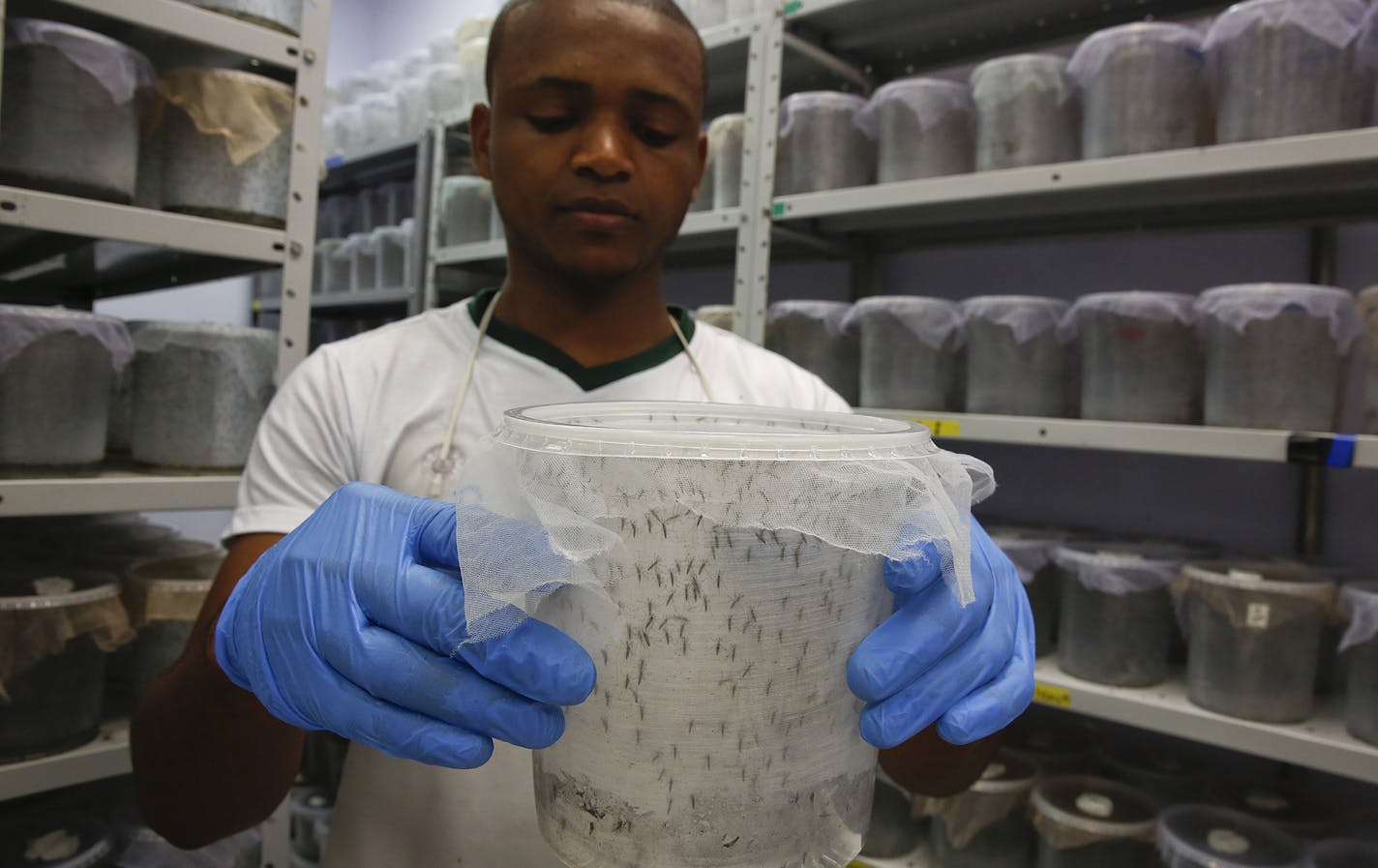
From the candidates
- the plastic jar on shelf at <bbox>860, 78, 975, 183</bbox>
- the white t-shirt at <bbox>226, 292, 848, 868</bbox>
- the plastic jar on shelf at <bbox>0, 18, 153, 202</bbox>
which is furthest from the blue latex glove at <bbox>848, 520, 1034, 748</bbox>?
the plastic jar on shelf at <bbox>0, 18, 153, 202</bbox>

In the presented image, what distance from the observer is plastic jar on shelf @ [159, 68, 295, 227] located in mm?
1124

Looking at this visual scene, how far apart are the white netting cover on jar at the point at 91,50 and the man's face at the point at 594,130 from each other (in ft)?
1.97

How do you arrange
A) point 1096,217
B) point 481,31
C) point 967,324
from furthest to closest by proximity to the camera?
1. point 481,31
2. point 1096,217
3. point 967,324

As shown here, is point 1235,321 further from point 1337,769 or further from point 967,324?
point 1337,769

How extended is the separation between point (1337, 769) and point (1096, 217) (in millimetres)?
1027

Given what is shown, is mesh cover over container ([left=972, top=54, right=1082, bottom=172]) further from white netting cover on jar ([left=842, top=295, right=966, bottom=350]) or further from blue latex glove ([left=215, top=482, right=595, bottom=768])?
blue latex glove ([left=215, top=482, right=595, bottom=768])

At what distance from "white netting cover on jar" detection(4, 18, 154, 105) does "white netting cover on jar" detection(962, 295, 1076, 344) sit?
1277mm

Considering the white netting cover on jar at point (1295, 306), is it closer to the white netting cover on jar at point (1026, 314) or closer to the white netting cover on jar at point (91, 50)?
the white netting cover on jar at point (1026, 314)

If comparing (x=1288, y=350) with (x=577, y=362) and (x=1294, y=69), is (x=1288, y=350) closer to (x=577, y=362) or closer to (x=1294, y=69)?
(x=1294, y=69)

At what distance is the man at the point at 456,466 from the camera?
0.46 meters

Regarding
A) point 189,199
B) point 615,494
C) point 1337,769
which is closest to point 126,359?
point 189,199

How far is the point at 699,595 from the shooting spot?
1.09ft

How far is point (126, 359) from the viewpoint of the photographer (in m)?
1.06

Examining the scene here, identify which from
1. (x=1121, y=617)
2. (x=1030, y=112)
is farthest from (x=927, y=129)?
(x=1121, y=617)
